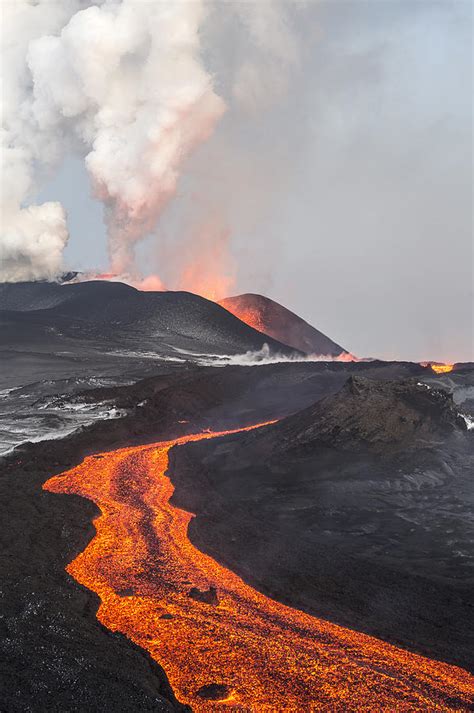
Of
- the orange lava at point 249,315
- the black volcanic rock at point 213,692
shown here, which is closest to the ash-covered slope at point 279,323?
the orange lava at point 249,315

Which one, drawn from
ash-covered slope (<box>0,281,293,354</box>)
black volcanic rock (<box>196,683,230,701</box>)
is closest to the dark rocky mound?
black volcanic rock (<box>196,683,230,701</box>)

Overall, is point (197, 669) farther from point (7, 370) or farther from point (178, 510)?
point (7, 370)

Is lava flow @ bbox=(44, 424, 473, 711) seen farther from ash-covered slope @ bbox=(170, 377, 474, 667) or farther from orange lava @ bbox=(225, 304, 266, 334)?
orange lava @ bbox=(225, 304, 266, 334)

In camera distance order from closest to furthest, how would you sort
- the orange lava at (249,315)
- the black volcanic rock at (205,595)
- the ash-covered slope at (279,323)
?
the black volcanic rock at (205,595)
the ash-covered slope at (279,323)
the orange lava at (249,315)

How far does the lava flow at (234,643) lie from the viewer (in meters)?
8.70

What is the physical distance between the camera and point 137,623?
35.8 ft

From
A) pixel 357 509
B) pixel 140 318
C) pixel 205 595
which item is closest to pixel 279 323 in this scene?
pixel 140 318

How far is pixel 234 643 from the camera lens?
33.4ft

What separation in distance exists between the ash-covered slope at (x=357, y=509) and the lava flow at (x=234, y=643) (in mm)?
719

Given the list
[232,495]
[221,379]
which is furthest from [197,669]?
[221,379]

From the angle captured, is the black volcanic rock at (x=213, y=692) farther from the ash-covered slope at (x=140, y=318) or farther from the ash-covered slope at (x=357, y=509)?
Answer: the ash-covered slope at (x=140, y=318)

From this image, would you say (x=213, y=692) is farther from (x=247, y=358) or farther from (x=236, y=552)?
(x=247, y=358)

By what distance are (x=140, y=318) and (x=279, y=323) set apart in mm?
30000

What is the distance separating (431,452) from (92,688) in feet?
57.1
